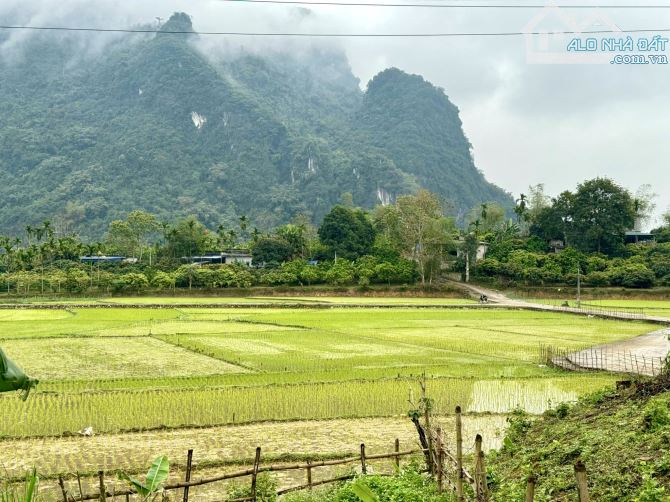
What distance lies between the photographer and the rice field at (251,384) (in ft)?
28.3

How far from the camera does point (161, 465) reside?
4.38m

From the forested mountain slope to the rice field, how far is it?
217ft

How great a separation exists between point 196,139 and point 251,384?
113442mm

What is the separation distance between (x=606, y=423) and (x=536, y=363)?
31.3 feet

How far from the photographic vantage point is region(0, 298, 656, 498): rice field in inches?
339

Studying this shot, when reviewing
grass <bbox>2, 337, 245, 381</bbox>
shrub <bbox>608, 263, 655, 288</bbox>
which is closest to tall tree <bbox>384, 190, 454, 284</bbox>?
shrub <bbox>608, 263, 655, 288</bbox>

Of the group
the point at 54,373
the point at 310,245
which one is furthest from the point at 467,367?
the point at 310,245

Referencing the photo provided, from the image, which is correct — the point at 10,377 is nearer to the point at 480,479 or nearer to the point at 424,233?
the point at 480,479

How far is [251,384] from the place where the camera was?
1265 centimetres

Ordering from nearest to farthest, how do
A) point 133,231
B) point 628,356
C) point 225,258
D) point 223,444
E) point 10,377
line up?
point 10,377
point 223,444
point 628,356
point 225,258
point 133,231

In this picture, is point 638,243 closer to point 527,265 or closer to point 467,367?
point 527,265

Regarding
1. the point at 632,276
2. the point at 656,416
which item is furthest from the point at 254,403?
the point at 632,276

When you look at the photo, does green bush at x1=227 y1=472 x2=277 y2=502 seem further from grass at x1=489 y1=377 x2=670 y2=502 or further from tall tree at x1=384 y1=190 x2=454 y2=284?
tall tree at x1=384 y1=190 x2=454 y2=284

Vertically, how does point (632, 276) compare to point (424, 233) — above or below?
below
